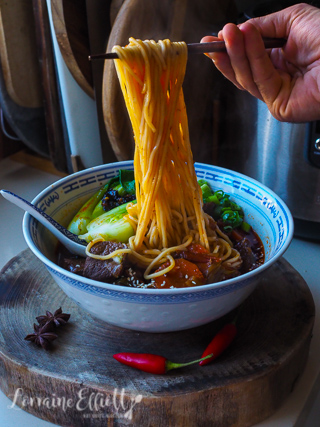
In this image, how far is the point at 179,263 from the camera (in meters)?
1.09

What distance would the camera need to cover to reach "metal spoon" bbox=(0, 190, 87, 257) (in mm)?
1123

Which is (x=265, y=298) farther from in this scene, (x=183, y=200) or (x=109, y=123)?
(x=109, y=123)

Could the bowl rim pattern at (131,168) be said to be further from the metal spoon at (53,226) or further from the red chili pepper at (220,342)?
the red chili pepper at (220,342)

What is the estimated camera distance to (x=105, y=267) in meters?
1.08

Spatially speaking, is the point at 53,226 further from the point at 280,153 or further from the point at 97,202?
the point at 280,153

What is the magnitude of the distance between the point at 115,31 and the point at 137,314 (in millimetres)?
1037

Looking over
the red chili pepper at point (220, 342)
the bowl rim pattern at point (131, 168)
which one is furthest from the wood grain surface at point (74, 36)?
the red chili pepper at point (220, 342)

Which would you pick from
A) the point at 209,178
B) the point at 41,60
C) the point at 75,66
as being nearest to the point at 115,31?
the point at 75,66

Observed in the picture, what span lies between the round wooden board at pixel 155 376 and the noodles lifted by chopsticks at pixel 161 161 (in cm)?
18

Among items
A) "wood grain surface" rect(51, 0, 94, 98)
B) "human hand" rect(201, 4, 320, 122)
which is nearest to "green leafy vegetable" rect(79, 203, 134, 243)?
"human hand" rect(201, 4, 320, 122)

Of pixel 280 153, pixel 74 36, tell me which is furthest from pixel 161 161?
pixel 74 36

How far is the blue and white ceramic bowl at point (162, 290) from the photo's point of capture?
90 cm

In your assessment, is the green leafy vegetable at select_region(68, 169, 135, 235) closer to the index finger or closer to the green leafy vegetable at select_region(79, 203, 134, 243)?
the green leafy vegetable at select_region(79, 203, 134, 243)

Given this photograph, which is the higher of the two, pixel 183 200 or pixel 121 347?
pixel 183 200
